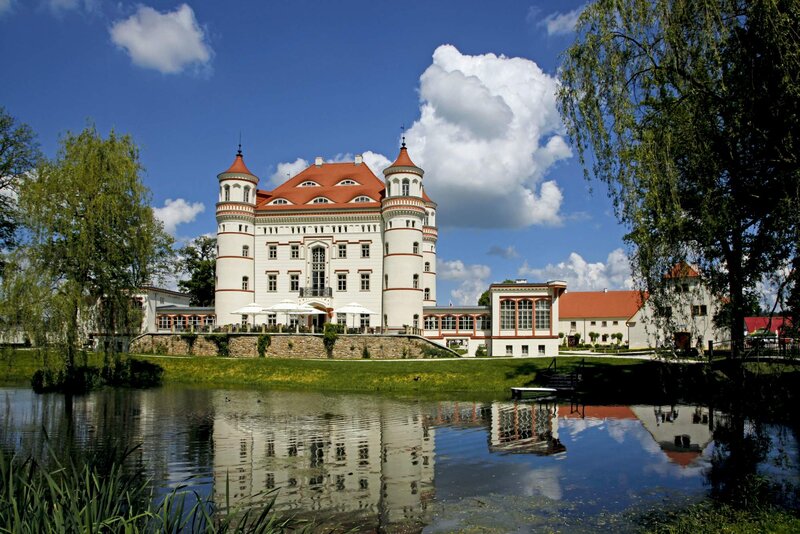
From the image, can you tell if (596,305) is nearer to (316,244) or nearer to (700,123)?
(316,244)

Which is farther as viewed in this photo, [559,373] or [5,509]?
[559,373]

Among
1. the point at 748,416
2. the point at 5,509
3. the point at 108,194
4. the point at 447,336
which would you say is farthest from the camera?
the point at 447,336

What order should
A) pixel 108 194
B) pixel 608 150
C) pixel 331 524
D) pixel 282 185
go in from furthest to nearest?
1. pixel 282 185
2. pixel 108 194
3. pixel 608 150
4. pixel 331 524

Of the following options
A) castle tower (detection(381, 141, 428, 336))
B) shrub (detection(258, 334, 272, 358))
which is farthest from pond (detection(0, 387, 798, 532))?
castle tower (detection(381, 141, 428, 336))

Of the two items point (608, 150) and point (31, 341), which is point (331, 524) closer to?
point (608, 150)

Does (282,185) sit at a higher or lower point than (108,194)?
higher

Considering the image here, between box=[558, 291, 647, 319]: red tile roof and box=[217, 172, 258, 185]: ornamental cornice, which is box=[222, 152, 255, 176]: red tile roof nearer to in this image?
box=[217, 172, 258, 185]: ornamental cornice

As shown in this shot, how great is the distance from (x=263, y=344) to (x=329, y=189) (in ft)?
56.9

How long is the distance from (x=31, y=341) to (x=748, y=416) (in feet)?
84.8

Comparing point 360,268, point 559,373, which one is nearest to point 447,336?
point 360,268

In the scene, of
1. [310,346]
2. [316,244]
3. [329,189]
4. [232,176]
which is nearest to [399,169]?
[329,189]

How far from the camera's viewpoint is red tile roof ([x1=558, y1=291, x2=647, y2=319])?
70.0 meters

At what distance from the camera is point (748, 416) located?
2097 cm

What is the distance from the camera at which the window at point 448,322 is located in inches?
1946
